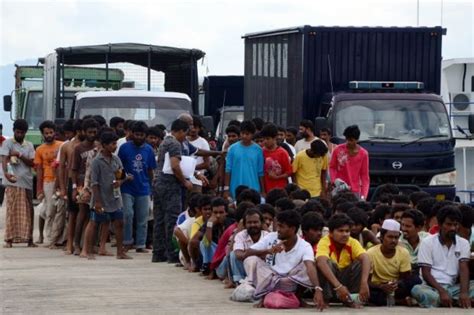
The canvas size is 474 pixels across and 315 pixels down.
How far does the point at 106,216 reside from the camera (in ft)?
61.8

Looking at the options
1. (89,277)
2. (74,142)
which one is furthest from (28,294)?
(74,142)

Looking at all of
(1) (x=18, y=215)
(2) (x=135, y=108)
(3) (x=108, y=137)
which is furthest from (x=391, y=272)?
(2) (x=135, y=108)

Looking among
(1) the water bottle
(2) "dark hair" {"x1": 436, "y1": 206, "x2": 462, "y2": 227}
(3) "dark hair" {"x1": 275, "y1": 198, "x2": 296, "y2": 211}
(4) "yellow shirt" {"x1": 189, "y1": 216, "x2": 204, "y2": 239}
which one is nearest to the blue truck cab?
(4) "yellow shirt" {"x1": 189, "y1": 216, "x2": 204, "y2": 239}

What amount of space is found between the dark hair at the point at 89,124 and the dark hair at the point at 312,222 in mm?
5625

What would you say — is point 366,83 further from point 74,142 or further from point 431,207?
point 431,207

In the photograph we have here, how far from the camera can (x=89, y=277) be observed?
16328mm

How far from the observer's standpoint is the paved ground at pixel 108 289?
44.1 ft

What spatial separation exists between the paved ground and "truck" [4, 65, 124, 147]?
11.1 m

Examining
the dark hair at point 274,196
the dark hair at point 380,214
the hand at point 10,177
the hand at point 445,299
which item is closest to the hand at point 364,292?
the hand at point 445,299

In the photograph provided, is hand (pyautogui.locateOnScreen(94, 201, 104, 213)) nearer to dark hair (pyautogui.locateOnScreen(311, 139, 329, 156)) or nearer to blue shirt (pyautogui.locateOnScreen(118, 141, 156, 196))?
blue shirt (pyautogui.locateOnScreen(118, 141, 156, 196))

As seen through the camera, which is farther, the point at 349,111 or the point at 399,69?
the point at 399,69

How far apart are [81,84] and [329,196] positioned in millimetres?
13414

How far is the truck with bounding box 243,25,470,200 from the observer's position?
22.0m

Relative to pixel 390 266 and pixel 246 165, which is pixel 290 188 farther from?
pixel 390 266
